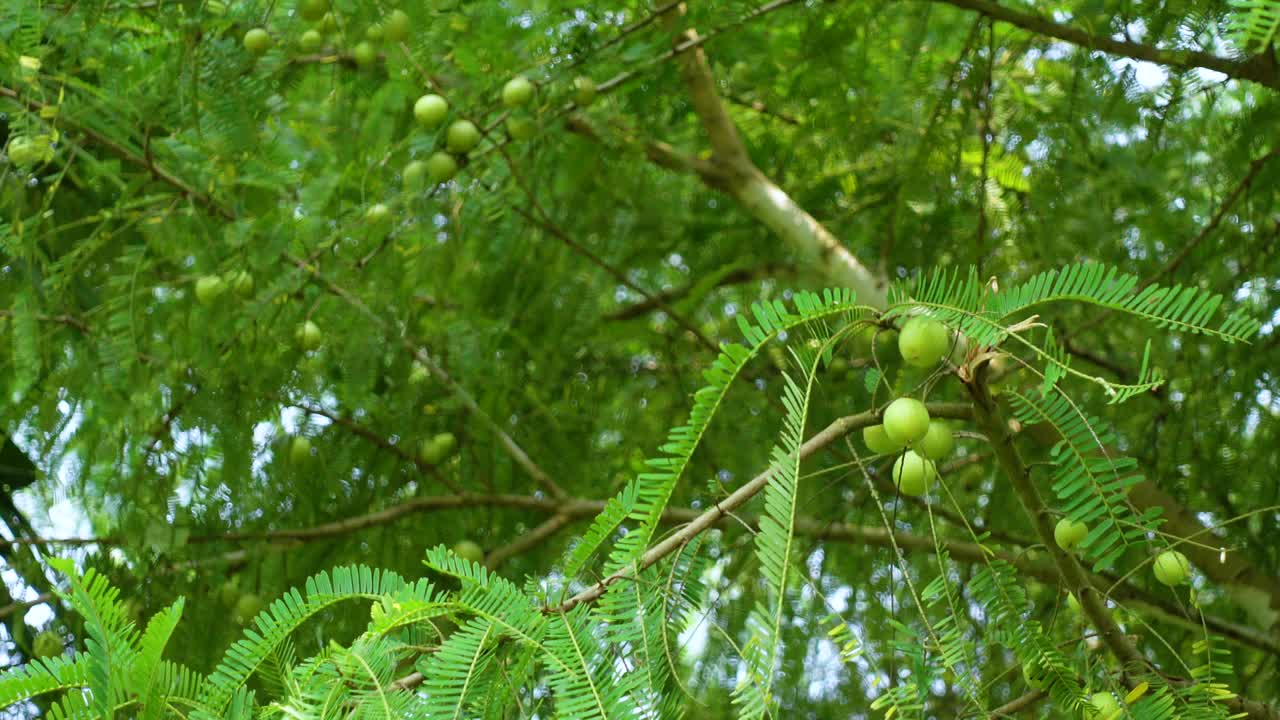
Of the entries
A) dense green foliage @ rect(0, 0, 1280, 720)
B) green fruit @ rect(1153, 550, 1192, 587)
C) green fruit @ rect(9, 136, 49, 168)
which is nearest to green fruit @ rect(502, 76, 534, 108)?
dense green foliage @ rect(0, 0, 1280, 720)

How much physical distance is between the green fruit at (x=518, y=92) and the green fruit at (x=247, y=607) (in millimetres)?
1252

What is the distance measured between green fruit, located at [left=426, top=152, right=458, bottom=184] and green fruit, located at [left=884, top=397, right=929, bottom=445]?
171 cm

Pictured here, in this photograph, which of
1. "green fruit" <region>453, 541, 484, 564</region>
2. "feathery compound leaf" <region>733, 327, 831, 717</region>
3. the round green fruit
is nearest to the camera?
"feathery compound leaf" <region>733, 327, 831, 717</region>

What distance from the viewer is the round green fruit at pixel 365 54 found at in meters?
2.99

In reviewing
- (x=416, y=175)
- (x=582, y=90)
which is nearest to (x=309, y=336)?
(x=416, y=175)

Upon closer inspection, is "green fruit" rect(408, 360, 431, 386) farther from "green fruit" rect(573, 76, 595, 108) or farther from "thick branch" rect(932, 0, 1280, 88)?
"thick branch" rect(932, 0, 1280, 88)

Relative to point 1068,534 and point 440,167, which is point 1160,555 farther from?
point 440,167

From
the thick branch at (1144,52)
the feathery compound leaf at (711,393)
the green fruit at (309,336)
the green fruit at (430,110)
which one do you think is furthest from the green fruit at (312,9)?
the feathery compound leaf at (711,393)

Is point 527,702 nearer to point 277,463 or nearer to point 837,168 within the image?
point 277,463

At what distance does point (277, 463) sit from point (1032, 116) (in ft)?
7.21

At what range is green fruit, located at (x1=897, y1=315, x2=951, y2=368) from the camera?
4.17 feet

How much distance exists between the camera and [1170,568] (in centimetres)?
159

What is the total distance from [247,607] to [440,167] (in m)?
1.08

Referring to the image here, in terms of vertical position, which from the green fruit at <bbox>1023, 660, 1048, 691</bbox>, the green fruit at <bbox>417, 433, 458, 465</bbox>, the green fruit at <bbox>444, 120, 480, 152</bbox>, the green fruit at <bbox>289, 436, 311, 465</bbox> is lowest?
the green fruit at <bbox>1023, 660, 1048, 691</bbox>
